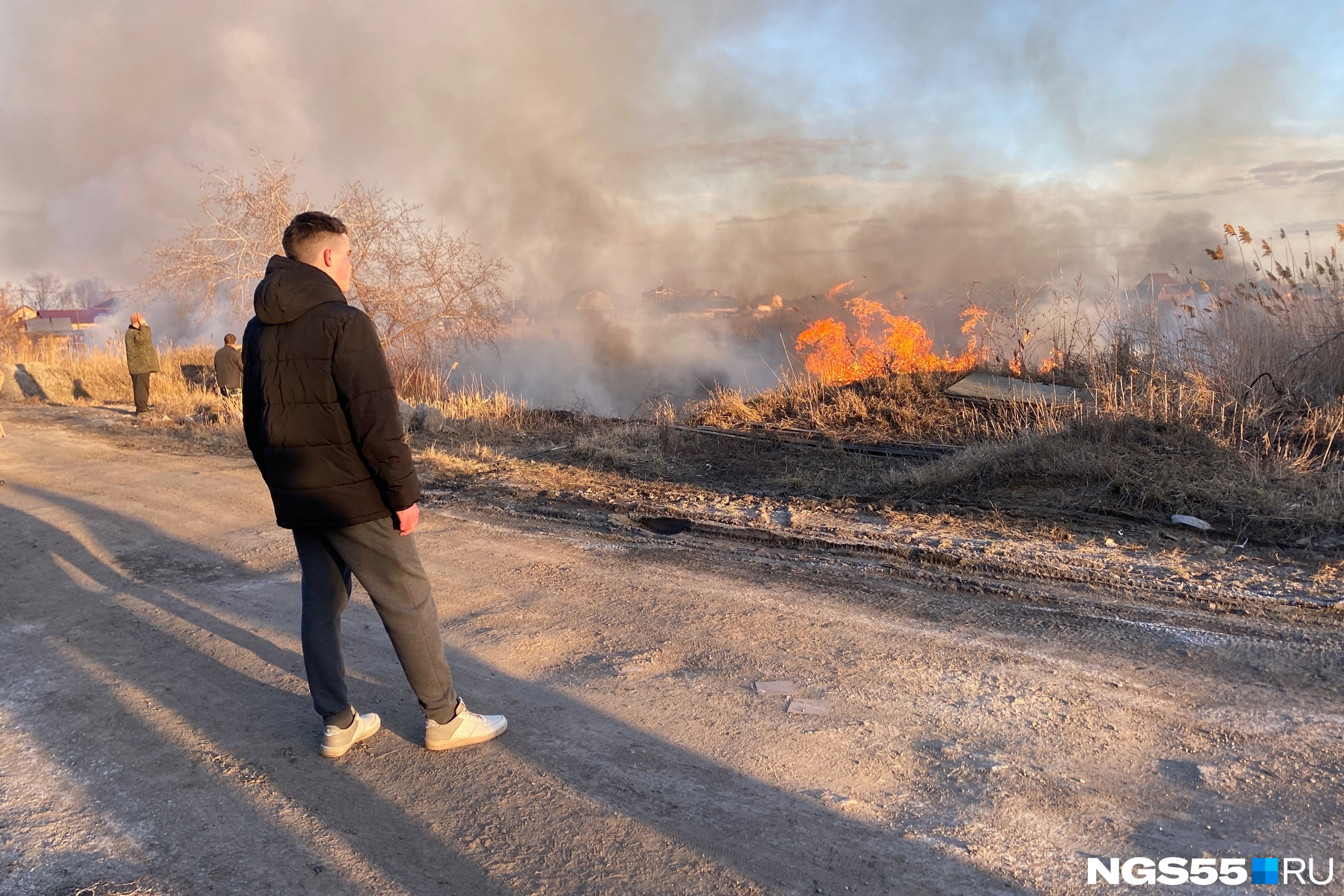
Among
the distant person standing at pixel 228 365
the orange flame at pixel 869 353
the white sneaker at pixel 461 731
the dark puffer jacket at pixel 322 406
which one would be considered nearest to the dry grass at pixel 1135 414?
the orange flame at pixel 869 353

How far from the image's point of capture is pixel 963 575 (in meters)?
5.16

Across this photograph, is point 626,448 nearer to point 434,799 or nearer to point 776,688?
point 776,688

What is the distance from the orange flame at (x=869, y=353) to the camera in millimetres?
12125

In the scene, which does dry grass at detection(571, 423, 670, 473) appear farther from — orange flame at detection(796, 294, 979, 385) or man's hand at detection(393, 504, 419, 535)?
man's hand at detection(393, 504, 419, 535)

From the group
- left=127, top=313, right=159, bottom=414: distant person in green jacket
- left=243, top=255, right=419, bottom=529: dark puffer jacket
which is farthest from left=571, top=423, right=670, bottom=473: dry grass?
left=127, top=313, right=159, bottom=414: distant person in green jacket

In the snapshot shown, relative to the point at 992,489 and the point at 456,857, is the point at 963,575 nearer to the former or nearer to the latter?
the point at 992,489

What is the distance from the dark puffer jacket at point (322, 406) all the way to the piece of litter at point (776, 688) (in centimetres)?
175

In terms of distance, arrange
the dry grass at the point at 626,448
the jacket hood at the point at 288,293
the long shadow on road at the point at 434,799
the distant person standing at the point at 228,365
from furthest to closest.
A: the distant person standing at the point at 228,365 < the dry grass at the point at 626,448 < the jacket hood at the point at 288,293 < the long shadow on road at the point at 434,799

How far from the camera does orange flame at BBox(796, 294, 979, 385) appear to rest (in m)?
12.1

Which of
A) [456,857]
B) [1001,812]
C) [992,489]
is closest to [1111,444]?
[992,489]

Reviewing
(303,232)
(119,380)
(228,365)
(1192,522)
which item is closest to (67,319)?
(119,380)

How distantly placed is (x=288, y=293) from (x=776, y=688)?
255cm

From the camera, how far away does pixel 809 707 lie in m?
3.58

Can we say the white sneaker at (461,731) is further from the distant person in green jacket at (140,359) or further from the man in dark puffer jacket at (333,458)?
the distant person in green jacket at (140,359)
